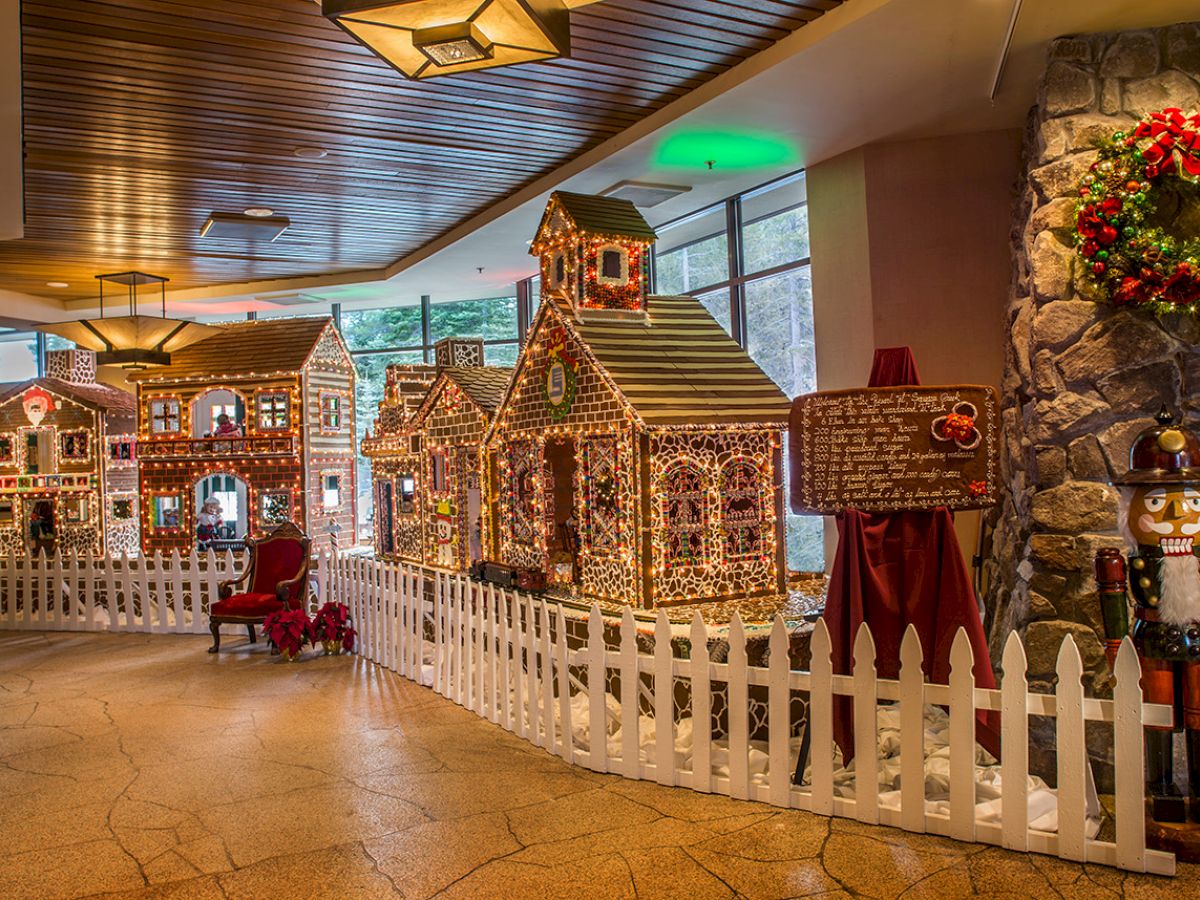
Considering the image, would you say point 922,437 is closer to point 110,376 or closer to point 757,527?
point 757,527

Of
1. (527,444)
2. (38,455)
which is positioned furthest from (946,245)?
(38,455)

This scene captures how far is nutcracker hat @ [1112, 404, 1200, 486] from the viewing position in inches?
185

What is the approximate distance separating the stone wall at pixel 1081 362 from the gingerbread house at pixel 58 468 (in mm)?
14420

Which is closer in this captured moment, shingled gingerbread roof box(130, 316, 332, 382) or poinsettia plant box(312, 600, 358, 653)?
poinsettia plant box(312, 600, 358, 653)

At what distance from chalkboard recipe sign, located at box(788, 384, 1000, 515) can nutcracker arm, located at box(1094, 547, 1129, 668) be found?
963 mm

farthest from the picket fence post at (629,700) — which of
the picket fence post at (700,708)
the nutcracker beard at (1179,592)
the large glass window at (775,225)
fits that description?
the large glass window at (775,225)

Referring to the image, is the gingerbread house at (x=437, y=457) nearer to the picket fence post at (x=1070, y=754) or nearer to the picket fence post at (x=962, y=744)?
the picket fence post at (x=962, y=744)

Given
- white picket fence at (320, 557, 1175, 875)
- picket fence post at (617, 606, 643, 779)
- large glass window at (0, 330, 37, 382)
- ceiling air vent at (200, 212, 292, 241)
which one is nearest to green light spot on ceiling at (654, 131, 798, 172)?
white picket fence at (320, 557, 1175, 875)

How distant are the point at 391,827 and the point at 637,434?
3861mm

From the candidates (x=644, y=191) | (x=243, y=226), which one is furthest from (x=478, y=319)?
(x=644, y=191)

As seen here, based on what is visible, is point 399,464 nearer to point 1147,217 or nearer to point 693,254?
point 693,254

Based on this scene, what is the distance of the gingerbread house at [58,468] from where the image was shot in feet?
53.5

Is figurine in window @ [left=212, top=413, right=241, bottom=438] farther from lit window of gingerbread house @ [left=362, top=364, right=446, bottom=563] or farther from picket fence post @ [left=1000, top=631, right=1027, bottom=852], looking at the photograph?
picket fence post @ [left=1000, top=631, right=1027, bottom=852]

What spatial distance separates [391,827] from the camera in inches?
203
